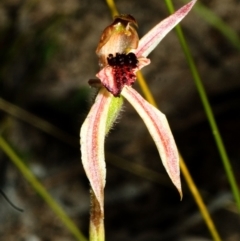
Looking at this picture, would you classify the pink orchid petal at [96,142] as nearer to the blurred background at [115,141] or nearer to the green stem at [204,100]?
the green stem at [204,100]

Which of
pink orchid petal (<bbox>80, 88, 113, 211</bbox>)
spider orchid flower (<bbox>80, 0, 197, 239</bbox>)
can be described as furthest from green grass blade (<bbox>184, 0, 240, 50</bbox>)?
pink orchid petal (<bbox>80, 88, 113, 211</bbox>)

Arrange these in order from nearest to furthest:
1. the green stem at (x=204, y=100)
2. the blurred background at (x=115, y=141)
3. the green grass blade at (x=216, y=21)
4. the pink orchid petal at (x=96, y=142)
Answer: the pink orchid petal at (x=96, y=142), the green stem at (x=204, y=100), the green grass blade at (x=216, y=21), the blurred background at (x=115, y=141)

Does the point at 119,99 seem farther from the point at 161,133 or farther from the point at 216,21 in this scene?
the point at 216,21

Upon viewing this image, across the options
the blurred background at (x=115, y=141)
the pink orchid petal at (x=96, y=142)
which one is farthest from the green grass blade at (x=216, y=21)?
the pink orchid petal at (x=96, y=142)

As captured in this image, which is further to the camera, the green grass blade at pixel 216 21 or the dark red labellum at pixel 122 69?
the green grass blade at pixel 216 21

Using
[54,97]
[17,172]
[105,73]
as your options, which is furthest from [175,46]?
[105,73]

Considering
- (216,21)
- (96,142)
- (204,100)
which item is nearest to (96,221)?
(96,142)
